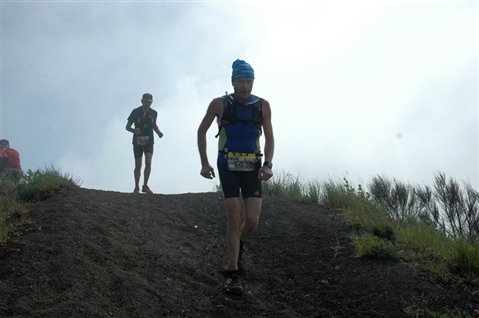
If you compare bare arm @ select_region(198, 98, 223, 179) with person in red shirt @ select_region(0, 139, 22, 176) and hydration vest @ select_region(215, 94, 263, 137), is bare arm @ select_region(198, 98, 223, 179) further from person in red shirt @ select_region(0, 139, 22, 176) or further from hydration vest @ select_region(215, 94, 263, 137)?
person in red shirt @ select_region(0, 139, 22, 176)

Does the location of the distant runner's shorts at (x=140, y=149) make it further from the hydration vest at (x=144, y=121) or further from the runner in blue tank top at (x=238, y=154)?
the runner in blue tank top at (x=238, y=154)

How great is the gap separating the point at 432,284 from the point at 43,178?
6279 mm

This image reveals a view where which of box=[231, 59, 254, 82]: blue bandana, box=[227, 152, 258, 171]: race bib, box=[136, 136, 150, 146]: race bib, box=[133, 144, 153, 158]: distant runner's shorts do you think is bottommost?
box=[227, 152, 258, 171]: race bib

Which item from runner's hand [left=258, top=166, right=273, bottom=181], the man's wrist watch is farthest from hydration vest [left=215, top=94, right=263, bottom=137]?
runner's hand [left=258, top=166, right=273, bottom=181]

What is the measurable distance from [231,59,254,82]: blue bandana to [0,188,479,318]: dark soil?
7.38 feet

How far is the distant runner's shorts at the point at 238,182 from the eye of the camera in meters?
5.05

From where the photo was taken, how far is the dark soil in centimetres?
436

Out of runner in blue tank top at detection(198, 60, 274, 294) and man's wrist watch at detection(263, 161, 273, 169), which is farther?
man's wrist watch at detection(263, 161, 273, 169)

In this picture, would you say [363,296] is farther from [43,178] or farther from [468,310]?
[43,178]

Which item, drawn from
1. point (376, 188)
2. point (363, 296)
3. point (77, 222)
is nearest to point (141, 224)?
point (77, 222)

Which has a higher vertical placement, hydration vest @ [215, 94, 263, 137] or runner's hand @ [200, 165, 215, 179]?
hydration vest @ [215, 94, 263, 137]

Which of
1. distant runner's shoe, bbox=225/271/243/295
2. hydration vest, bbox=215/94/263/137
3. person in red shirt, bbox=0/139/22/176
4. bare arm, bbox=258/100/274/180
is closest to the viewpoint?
distant runner's shoe, bbox=225/271/243/295

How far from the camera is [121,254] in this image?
5.50 meters

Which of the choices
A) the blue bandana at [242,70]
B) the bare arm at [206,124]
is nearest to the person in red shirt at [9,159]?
the bare arm at [206,124]
